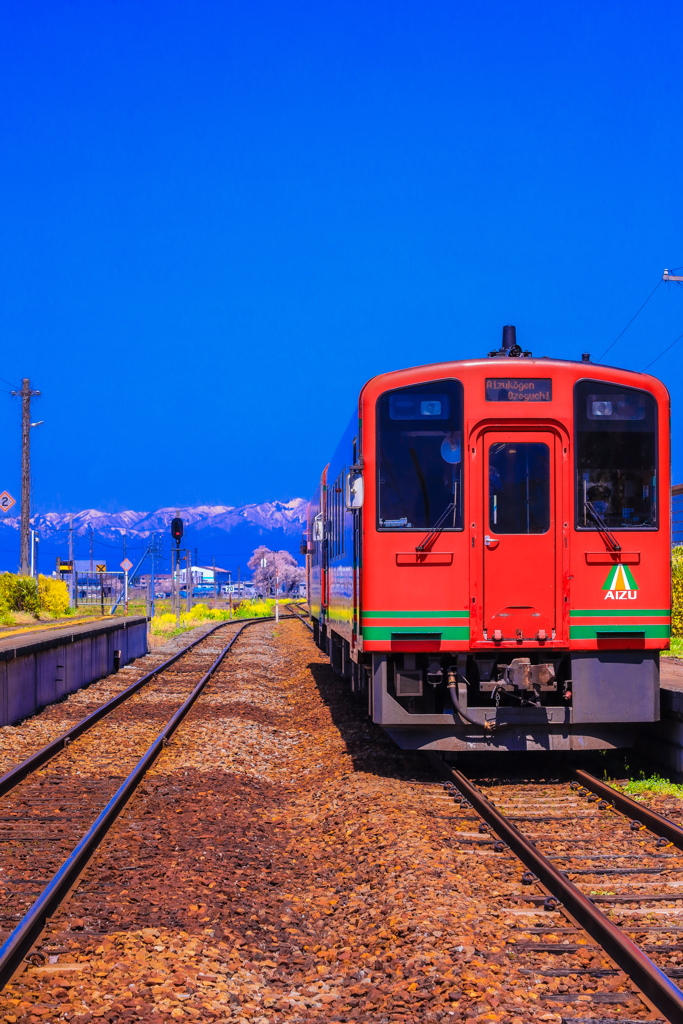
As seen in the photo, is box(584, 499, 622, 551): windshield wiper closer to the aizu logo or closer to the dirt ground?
the aizu logo

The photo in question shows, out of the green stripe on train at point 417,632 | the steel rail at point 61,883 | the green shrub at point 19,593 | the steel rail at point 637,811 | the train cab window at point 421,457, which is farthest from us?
the green shrub at point 19,593

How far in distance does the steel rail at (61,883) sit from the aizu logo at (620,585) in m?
4.40

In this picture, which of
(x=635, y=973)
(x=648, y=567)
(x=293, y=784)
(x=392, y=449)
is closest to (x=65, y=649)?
(x=293, y=784)

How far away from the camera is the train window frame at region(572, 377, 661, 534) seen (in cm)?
858

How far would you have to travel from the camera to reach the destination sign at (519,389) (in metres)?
8.64

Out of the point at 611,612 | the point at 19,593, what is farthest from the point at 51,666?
the point at 19,593

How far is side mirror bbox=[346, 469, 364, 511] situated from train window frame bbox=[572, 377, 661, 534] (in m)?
1.83

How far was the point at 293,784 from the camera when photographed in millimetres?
9555

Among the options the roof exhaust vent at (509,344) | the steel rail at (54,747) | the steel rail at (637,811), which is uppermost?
the roof exhaust vent at (509,344)

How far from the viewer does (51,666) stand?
15.2 meters

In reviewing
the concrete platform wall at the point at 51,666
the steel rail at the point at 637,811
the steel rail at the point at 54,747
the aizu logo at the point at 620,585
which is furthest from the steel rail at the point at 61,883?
the aizu logo at the point at 620,585

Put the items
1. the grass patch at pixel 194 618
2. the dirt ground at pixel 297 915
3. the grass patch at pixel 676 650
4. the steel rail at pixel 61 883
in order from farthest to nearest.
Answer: the grass patch at pixel 194 618 → the grass patch at pixel 676 650 → the steel rail at pixel 61 883 → the dirt ground at pixel 297 915

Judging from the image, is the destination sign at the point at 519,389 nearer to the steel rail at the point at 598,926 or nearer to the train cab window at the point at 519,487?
the train cab window at the point at 519,487

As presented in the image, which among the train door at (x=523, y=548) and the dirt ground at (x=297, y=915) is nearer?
the dirt ground at (x=297, y=915)
